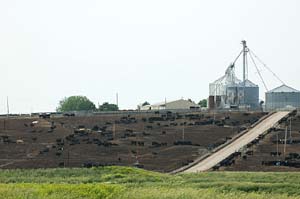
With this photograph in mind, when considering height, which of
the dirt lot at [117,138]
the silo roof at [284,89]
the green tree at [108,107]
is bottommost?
the dirt lot at [117,138]

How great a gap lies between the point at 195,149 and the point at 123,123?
67.1 feet

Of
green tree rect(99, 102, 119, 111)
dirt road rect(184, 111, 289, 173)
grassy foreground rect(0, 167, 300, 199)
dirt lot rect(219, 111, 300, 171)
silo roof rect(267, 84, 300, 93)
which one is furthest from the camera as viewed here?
green tree rect(99, 102, 119, 111)

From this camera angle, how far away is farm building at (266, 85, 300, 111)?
5118 inches

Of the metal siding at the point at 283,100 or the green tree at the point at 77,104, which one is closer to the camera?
the metal siding at the point at 283,100

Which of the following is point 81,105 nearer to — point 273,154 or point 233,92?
point 233,92

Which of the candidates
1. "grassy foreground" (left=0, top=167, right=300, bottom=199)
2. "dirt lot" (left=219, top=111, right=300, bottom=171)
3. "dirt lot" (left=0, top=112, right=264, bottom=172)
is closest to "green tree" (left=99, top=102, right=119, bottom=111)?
"dirt lot" (left=0, top=112, right=264, bottom=172)

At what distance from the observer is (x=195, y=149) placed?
81.0m

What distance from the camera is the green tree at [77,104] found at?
156 metres

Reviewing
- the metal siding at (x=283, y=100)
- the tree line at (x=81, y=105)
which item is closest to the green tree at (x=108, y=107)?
the tree line at (x=81, y=105)

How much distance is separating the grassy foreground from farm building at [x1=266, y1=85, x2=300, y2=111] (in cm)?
7643

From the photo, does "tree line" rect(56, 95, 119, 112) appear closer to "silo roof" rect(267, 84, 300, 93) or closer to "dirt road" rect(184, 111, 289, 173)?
"silo roof" rect(267, 84, 300, 93)

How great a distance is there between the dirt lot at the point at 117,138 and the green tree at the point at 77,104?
49.8 meters

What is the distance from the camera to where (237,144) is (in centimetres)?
8356

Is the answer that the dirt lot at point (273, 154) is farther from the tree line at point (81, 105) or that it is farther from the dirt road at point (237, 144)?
the tree line at point (81, 105)
